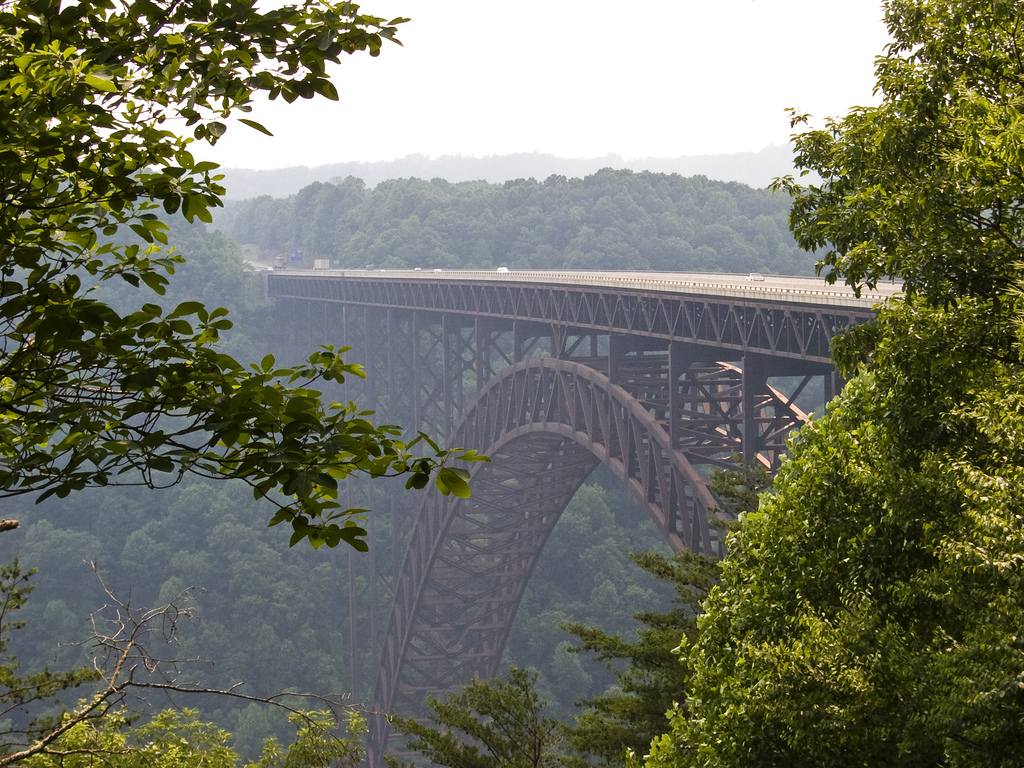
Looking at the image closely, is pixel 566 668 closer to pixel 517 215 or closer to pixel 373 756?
pixel 373 756

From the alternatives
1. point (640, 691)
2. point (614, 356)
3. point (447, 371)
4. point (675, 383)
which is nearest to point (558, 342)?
point (614, 356)

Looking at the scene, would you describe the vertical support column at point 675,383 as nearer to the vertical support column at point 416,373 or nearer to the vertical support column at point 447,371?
the vertical support column at point 447,371

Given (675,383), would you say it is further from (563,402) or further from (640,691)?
(563,402)

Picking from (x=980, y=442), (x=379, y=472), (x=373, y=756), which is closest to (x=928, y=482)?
(x=980, y=442)

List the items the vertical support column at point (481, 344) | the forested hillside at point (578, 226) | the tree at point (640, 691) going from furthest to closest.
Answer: the forested hillside at point (578, 226) → the vertical support column at point (481, 344) → the tree at point (640, 691)

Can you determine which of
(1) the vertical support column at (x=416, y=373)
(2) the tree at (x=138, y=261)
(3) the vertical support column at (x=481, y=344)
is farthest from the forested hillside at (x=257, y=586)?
(2) the tree at (x=138, y=261)
